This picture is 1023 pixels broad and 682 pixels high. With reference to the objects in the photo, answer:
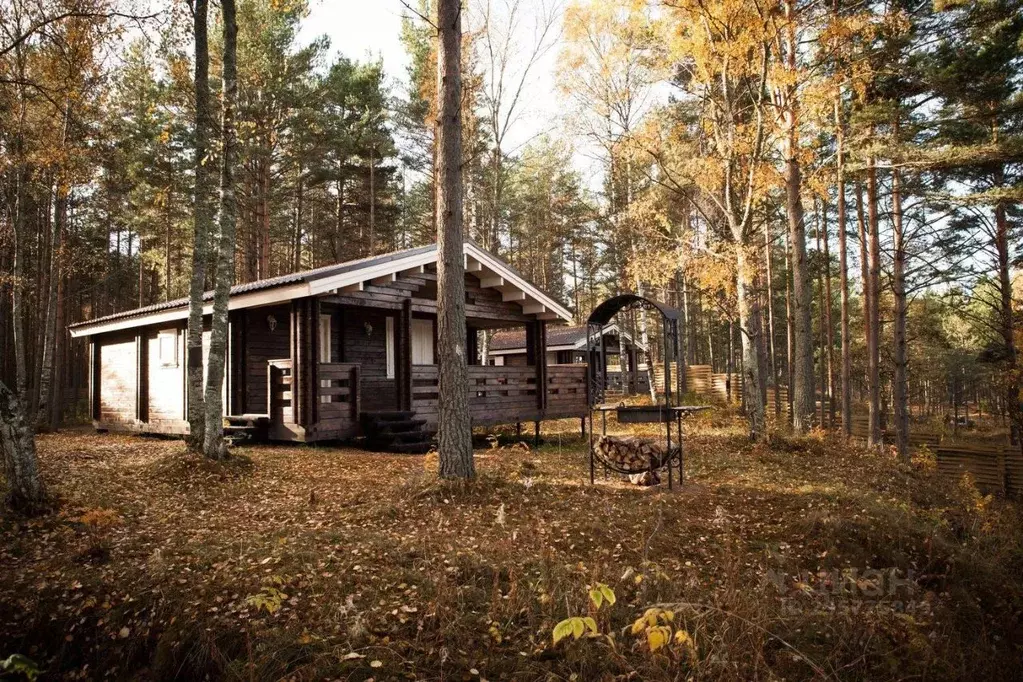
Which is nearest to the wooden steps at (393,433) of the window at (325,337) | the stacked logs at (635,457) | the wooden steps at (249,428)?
the wooden steps at (249,428)

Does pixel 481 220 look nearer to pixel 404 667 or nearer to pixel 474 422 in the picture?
pixel 474 422

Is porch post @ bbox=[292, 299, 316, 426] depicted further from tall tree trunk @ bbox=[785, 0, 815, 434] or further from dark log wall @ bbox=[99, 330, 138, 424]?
tall tree trunk @ bbox=[785, 0, 815, 434]

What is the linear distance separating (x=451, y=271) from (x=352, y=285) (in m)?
5.19

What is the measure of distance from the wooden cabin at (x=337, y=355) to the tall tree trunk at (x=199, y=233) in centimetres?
200

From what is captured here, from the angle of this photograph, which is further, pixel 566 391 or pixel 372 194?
pixel 372 194

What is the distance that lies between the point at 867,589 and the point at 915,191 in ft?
39.8

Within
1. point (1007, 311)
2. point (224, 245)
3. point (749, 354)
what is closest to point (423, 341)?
point (224, 245)

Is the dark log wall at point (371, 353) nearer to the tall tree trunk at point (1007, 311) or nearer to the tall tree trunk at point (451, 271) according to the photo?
the tall tree trunk at point (451, 271)

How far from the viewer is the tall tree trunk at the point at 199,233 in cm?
888

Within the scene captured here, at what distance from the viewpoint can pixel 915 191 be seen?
1314 centimetres

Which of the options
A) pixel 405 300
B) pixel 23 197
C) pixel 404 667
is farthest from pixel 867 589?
pixel 23 197

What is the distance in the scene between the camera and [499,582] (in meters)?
4.38

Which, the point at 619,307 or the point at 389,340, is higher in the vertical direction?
the point at 619,307

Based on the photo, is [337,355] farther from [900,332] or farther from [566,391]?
[900,332]
